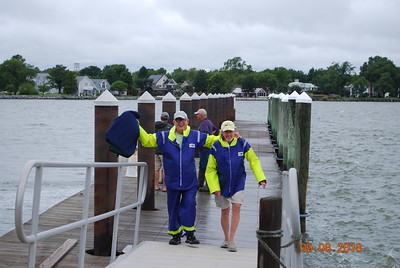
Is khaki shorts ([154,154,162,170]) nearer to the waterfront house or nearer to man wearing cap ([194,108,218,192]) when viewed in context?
man wearing cap ([194,108,218,192])

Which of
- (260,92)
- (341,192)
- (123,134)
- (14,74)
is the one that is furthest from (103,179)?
(260,92)

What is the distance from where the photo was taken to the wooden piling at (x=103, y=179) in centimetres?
664

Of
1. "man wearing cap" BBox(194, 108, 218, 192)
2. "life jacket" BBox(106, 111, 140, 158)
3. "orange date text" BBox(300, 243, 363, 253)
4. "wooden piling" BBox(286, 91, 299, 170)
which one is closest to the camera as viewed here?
"life jacket" BBox(106, 111, 140, 158)

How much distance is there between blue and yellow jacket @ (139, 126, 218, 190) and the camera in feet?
21.7

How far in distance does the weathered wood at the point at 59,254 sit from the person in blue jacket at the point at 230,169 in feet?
6.18

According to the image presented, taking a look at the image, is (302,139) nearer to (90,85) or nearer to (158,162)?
(158,162)

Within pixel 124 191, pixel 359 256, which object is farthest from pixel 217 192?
pixel 359 256

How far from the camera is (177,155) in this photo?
21.7 feet

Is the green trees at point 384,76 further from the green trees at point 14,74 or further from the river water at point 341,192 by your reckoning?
the river water at point 341,192

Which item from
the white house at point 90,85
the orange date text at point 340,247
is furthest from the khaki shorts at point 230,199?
the white house at point 90,85

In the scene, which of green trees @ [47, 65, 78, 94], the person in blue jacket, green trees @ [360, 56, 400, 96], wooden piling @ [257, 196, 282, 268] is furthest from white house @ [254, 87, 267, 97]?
wooden piling @ [257, 196, 282, 268]

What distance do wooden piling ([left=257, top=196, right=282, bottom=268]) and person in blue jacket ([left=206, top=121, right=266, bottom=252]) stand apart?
2723 millimetres

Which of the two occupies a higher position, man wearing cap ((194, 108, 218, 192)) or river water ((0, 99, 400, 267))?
man wearing cap ((194, 108, 218, 192))

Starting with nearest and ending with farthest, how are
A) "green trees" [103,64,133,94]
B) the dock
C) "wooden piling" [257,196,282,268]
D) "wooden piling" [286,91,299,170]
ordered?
"wooden piling" [257,196,282,268], the dock, "wooden piling" [286,91,299,170], "green trees" [103,64,133,94]
